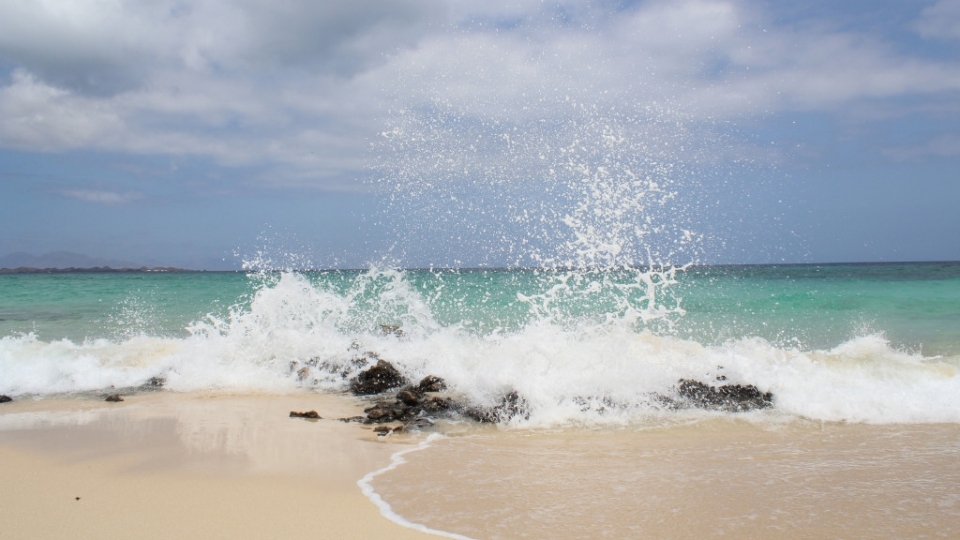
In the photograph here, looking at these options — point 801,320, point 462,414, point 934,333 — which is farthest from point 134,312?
point 934,333

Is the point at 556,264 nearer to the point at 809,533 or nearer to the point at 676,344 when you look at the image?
the point at 676,344

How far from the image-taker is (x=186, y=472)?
15.5 ft

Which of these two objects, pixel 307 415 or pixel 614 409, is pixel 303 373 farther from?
pixel 614 409

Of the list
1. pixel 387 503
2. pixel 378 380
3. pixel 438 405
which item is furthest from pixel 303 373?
pixel 387 503

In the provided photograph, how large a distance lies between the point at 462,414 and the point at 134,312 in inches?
623

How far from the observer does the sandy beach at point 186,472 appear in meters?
3.74

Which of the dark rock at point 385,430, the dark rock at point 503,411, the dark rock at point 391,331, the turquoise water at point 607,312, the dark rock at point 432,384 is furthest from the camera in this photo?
the turquoise water at point 607,312

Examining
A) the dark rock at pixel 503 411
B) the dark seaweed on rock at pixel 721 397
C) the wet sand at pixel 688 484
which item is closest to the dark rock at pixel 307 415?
the dark rock at pixel 503 411

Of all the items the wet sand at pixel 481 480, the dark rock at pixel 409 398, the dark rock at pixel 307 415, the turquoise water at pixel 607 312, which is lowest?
the dark rock at pixel 307 415

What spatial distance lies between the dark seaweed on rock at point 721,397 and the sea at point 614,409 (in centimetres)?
8

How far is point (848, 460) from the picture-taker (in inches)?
198

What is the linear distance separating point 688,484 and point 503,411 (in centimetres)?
257

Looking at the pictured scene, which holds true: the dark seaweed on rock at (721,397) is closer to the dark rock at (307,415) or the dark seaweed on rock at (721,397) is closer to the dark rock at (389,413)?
the dark rock at (389,413)

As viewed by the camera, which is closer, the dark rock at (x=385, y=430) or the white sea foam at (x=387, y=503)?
the white sea foam at (x=387, y=503)
